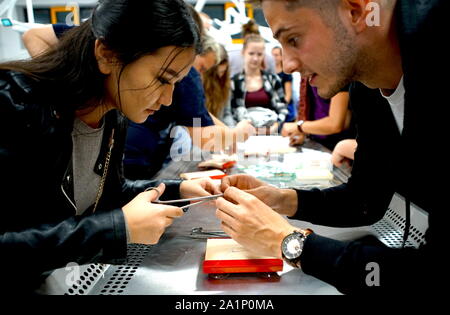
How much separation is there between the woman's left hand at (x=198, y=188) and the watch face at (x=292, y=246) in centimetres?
42

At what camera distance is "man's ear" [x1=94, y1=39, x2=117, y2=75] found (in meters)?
0.99

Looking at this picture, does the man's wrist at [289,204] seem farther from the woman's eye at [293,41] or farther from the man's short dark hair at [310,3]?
the man's short dark hair at [310,3]

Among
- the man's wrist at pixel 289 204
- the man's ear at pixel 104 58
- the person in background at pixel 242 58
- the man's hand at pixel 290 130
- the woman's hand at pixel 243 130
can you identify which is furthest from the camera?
the person in background at pixel 242 58

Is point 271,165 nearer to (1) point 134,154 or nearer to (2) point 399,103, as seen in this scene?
(1) point 134,154

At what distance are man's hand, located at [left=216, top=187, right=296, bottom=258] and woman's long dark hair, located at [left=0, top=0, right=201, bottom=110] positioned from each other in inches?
16.4

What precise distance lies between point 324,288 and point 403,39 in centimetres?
55

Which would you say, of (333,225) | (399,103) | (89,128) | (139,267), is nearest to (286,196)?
(333,225)

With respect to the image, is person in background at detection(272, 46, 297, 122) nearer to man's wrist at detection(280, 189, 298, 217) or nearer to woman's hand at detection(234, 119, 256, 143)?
woman's hand at detection(234, 119, 256, 143)

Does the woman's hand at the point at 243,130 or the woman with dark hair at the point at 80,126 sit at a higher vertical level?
the woman with dark hair at the point at 80,126

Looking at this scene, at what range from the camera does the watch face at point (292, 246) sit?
2.80ft

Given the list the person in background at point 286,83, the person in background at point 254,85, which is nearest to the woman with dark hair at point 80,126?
the person in background at point 254,85

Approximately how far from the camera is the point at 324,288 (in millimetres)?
795

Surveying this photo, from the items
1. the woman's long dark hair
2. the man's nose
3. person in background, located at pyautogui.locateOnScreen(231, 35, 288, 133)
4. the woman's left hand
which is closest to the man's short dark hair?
the man's nose

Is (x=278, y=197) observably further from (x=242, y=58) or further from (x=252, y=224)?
(x=242, y=58)
